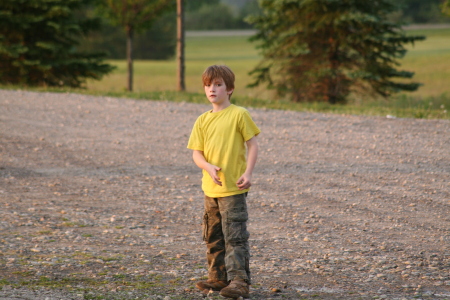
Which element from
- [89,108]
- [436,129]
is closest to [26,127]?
[89,108]

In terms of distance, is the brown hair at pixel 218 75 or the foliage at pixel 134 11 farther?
the foliage at pixel 134 11

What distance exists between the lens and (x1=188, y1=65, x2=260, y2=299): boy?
14.1 ft

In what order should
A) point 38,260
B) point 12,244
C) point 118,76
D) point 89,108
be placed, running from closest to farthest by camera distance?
1. point 38,260
2. point 12,244
3. point 89,108
4. point 118,76

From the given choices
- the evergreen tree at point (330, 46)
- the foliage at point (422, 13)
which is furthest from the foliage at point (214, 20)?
the evergreen tree at point (330, 46)

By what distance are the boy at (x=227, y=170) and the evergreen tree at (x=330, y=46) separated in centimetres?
1315

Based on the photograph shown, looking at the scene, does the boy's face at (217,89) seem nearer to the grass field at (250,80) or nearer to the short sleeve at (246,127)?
the short sleeve at (246,127)

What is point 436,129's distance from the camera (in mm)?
11180

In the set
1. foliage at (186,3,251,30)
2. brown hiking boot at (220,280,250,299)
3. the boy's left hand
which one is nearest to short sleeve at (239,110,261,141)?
the boy's left hand

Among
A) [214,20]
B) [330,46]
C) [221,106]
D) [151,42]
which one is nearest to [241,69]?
[330,46]

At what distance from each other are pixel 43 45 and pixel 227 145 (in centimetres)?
1610

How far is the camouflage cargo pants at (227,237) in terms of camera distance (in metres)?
4.29

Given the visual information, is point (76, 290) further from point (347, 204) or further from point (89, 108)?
point (89, 108)

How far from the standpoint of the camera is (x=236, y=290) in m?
4.26

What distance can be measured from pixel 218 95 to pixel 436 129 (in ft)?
25.9
